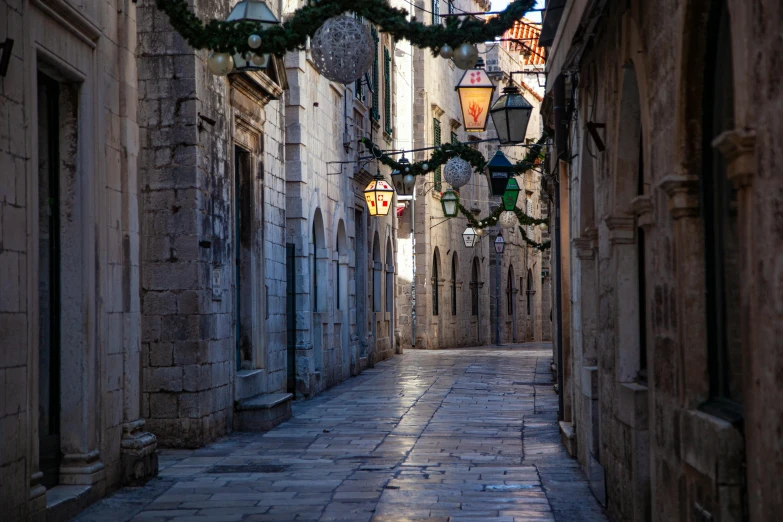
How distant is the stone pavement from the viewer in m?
8.18

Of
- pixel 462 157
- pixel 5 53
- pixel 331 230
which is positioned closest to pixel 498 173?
pixel 462 157

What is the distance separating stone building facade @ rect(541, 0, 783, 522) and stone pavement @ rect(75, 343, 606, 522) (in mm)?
797

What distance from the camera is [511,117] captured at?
14.0m

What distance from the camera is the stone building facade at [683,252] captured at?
155 inches

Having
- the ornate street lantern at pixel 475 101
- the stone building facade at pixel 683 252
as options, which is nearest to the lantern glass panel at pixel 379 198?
the ornate street lantern at pixel 475 101

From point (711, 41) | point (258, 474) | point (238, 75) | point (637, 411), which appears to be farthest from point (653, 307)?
point (238, 75)

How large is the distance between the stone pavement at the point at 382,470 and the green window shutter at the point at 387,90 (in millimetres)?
11092

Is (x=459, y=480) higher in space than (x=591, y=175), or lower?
lower

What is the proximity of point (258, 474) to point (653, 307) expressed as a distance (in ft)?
15.8

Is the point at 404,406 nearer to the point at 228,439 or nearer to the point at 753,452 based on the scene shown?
the point at 228,439

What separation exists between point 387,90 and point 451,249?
10365mm

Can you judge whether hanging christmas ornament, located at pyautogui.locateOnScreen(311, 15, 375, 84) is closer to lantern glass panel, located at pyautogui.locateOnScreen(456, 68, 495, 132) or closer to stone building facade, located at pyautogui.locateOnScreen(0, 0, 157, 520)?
stone building facade, located at pyautogui.locateOnScreen(0, 0, 157, 520)

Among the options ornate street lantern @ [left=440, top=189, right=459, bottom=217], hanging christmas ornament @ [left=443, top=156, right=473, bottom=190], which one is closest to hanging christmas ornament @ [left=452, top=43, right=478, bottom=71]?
hanging christmas ornament @ [left=443, top=156, right=473, bottom=190]

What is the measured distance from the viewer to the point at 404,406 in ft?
51.8
